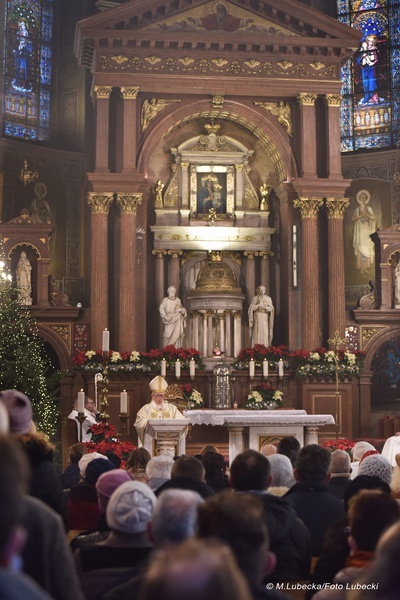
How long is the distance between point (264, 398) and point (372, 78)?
46.8ft

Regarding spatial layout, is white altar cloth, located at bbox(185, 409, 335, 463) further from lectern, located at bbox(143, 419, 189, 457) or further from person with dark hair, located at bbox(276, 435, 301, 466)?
person with dark hair, located at bbox(276, 435, 301, 466)

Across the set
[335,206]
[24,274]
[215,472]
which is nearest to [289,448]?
[215,472]

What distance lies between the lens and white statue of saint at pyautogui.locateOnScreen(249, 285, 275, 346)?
24250 mm

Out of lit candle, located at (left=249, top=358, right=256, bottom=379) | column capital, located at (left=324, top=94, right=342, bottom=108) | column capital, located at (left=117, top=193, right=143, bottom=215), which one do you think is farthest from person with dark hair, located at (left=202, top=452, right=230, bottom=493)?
column capital, located at (left=324, top=94, right=342, bottom=108)

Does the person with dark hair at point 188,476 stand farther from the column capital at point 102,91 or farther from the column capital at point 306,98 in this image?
the column capital at point 306,98

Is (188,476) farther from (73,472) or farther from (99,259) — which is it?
(99,259)

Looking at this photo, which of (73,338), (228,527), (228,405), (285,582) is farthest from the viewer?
(73,338)

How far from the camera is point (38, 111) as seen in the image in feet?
104

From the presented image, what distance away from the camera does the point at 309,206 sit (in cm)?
2416

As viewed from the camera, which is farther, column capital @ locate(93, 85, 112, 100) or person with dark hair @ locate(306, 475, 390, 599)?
column capital @ locate(93, 85, 112, 100)

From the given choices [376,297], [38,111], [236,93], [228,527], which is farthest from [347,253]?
[228,527]

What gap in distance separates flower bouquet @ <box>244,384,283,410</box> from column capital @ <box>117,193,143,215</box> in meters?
4.93

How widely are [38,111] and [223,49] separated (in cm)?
881

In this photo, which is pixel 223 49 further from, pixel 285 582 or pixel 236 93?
pixel 285 582
